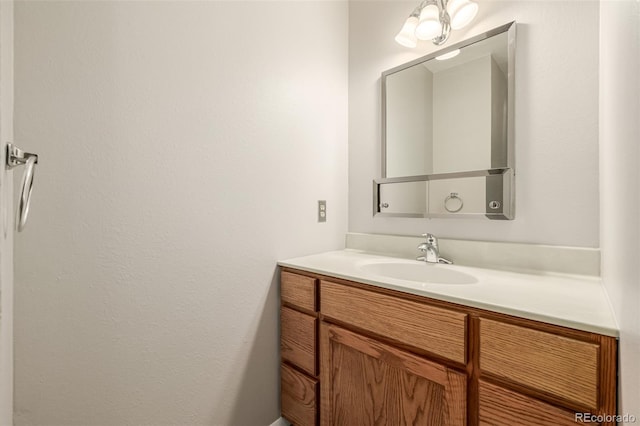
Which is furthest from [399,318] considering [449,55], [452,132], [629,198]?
[449,55]

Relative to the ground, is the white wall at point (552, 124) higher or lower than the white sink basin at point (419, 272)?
higher

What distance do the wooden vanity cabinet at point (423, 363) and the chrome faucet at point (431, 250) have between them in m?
0.43

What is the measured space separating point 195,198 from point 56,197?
388mm

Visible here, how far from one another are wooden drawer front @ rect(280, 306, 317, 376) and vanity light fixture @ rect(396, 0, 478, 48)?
53.7 inches

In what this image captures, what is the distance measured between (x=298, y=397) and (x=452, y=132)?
1.35 metres

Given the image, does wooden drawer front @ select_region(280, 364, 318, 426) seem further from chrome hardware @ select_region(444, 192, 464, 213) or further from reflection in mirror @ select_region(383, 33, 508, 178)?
reflection in mirror @ select_region(383, 33, 508, 178)

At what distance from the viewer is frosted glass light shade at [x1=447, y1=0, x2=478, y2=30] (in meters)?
1.23

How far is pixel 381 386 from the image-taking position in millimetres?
955

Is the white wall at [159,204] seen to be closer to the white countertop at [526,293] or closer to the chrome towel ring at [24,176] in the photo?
the chrome towel ring at [24,176]

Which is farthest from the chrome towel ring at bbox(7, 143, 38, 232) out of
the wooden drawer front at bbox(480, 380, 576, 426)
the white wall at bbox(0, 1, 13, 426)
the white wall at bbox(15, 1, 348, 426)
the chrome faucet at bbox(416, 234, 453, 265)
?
the chrome faucet at bbox(416, 234, 453, 265)

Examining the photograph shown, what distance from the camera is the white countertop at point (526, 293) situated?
63 cm

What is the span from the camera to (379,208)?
5.11 ft

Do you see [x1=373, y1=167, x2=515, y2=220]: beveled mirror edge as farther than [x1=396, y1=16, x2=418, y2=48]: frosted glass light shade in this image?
No

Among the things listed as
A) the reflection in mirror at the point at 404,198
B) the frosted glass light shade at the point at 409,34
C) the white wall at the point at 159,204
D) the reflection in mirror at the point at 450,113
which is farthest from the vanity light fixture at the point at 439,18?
the reflection in mirror at the point at 404,198
